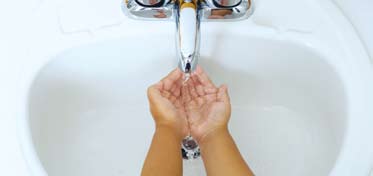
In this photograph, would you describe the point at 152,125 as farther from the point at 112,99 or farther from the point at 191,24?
the point at 191,24

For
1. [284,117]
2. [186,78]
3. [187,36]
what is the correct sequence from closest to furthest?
[187,36] < [186,78] < [284,117]

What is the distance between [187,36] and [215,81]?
0.20m

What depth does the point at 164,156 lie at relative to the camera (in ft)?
2.53

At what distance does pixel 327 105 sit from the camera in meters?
0.88

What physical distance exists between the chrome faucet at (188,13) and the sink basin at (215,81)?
39 millimetres

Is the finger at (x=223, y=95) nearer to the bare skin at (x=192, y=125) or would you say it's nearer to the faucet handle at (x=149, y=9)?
the bare skin at (x=192, y=125)

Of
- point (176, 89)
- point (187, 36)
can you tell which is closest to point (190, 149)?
point (176, 89)

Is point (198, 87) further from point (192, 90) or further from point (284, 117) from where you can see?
point (284, 117)

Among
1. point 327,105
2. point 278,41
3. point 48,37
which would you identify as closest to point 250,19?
point 278,41

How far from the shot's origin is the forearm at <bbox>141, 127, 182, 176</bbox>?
752 millimetres

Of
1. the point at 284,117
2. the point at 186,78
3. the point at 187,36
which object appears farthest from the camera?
the point at 284,117

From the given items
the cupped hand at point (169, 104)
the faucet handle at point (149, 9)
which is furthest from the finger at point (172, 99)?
the faucet handle at point (149, 9)

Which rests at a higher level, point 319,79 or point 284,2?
point 284,2

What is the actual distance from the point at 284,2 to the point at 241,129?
0.78 ft
